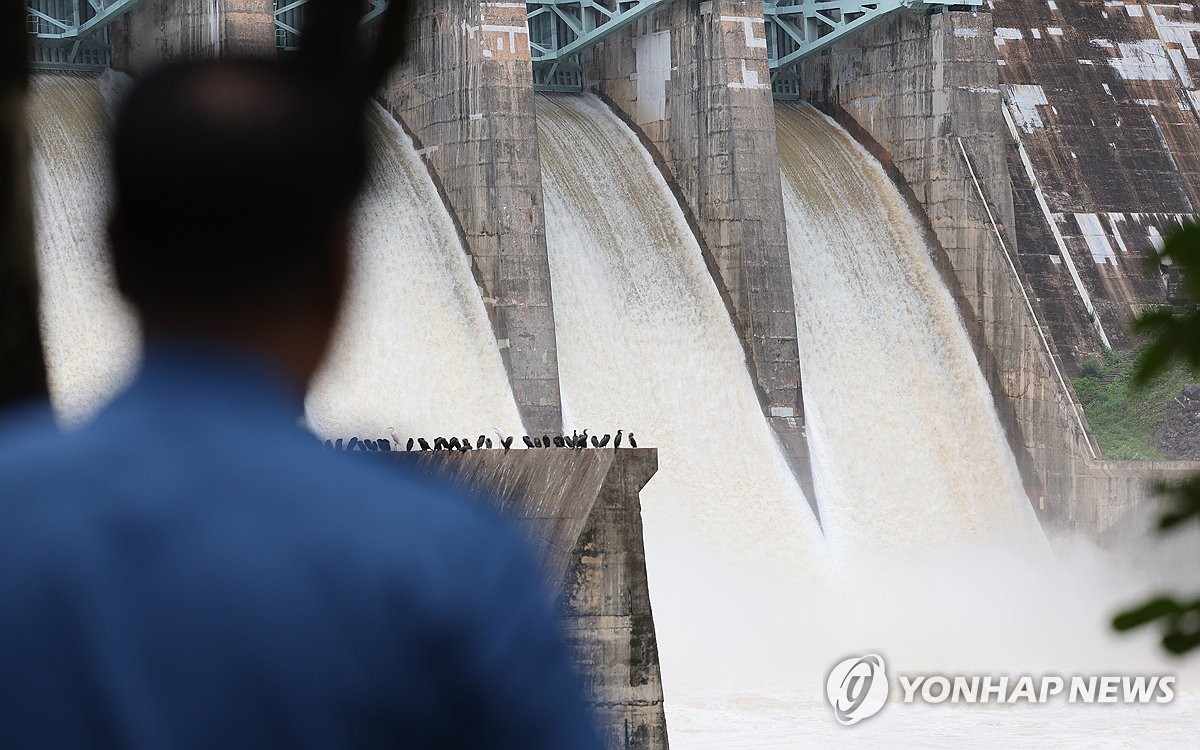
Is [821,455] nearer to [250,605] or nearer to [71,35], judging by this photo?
[71,35]

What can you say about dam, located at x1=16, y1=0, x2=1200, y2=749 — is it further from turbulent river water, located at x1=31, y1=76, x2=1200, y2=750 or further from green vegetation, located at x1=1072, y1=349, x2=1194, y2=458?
green vegetation, located at x1=1072, y1=349, x2=1194, y2=458

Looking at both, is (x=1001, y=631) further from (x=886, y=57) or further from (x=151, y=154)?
(x=151, y=154)

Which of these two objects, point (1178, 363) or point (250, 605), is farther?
point (1178, 363)

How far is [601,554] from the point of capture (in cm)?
1163

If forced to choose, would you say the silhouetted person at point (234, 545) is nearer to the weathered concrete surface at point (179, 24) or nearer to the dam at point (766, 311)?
the dam at point (766, 311)

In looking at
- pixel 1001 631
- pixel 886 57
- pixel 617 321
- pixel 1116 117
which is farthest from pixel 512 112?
pixel 1116 117

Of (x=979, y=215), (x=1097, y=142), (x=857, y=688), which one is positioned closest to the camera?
(x=857, y=688)

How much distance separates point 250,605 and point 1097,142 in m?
28.1

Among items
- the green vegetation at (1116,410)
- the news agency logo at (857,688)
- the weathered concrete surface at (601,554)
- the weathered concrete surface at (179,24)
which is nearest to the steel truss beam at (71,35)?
the weathered concrete surface at (179,24)

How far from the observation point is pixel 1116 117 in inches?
1133

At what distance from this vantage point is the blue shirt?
4.28 ft

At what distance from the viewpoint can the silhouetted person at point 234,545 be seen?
131 centimetres

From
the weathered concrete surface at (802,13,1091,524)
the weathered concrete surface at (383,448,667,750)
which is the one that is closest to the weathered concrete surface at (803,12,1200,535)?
the weathered concrete surface at (802,13,1091,524)

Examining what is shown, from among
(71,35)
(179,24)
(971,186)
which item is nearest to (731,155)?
(971,186)
